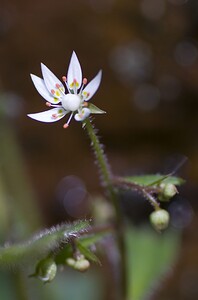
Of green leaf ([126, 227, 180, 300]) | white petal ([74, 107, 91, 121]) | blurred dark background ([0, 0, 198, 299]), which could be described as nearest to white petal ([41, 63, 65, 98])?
white petal ([74, 107, 91, 121])

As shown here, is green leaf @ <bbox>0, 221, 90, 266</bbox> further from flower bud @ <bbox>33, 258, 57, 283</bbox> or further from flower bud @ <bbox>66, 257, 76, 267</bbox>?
flower bud @ <bbox>66, 257, 76, 267</bbox>

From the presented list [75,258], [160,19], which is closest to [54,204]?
[160,19]

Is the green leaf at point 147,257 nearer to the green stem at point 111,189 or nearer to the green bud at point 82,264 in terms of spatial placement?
the green stem at point 111,189

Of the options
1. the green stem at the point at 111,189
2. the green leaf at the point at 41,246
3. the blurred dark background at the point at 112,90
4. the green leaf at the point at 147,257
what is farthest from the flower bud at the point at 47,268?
the blurred dark background at the point at 112,90

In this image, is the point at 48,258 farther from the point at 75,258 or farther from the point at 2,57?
the point at 2,57

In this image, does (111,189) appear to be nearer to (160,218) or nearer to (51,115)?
(160,218)

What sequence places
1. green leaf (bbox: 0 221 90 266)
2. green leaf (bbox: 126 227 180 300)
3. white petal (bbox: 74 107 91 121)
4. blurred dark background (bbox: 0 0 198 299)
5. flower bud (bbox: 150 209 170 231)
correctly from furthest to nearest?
1. blurred dark background (bbox: 0 0 198 299)
2. green leaf (bbox: 126 227 180 300)
3. flower bud (bbox: 150 209 170 231)
4. white petal (bbox: 74 107 91 121)
5. green leaf (bbox: 0 221 90 266)
